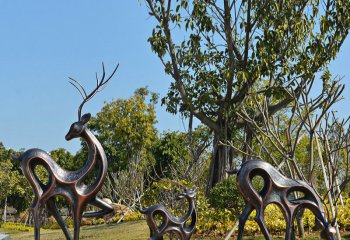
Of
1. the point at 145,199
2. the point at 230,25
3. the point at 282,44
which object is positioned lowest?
the point at 145,199

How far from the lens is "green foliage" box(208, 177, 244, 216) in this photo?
932 cm

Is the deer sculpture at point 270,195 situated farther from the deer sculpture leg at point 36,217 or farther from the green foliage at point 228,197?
the green foliage at point 228,197

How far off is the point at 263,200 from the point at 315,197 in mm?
558

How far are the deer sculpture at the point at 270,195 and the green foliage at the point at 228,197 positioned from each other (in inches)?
160

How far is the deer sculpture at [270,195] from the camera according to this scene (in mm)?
5070

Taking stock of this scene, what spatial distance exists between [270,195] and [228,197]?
4234mm

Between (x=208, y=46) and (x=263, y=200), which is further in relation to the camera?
(x=208, y=46)

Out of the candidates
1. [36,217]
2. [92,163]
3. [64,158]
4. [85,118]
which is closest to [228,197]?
[92,163]

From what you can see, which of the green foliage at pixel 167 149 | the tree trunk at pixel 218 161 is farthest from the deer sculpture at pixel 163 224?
the green foliage at pixel 167 149

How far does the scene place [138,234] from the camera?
1234cm

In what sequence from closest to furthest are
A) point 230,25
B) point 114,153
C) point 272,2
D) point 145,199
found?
point 272,2 → point 230,25 → point 145,199 → point 114,153

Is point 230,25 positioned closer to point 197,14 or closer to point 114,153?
point 197,14

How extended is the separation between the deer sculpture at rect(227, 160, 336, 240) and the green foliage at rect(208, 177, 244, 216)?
13.4 feet

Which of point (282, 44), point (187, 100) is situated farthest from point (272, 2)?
point (187, 100)
